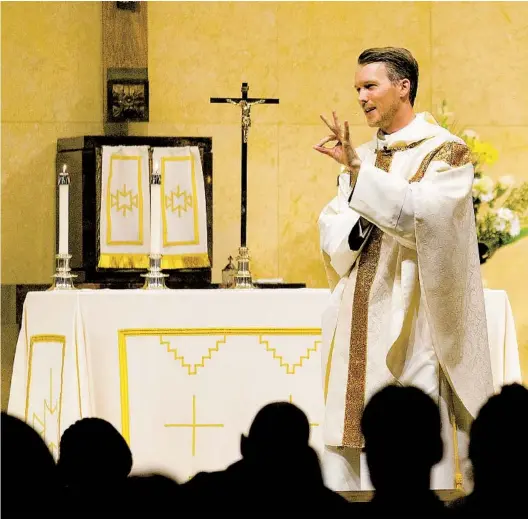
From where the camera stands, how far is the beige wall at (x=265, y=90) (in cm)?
763

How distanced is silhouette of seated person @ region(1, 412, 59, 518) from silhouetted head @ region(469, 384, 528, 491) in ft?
2.37

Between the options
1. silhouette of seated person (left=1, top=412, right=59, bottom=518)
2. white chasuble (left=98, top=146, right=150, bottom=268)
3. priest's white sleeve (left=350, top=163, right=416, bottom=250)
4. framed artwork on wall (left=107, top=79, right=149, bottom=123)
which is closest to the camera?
silhouette of seated person (left=1, top=412, right=59, bottom=518)

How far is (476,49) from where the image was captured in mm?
7812

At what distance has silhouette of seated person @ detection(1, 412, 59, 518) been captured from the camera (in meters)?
1.91

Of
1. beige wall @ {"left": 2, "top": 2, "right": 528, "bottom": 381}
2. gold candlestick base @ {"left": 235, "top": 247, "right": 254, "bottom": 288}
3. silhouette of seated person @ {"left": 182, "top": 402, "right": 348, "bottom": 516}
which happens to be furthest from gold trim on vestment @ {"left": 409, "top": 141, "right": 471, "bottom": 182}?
beige wall @ {"left": 2, "top": 2, "right": 528, "bottom": 381}

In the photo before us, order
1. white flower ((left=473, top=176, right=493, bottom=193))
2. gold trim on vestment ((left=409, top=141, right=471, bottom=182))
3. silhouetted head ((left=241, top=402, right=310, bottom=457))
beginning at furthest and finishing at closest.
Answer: white flower ((left=473, top=176, right=493, bottom=193))
gold trim on vestment ((left=409, top=141, right=471, bottom=182))
silhouetted head ((left=241, top=402, right=310, bottom=457))

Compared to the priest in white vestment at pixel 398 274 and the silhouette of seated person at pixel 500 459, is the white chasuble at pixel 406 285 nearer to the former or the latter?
the priest in white vestment at pixel 398 274

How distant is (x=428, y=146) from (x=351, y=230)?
0.41 metres

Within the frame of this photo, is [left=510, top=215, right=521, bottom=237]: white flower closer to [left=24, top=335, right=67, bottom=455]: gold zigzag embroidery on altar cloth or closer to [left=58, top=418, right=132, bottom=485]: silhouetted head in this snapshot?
[left=24, top=335, right=67, bottom=455]: gold zigzag embroidery on altar cloth

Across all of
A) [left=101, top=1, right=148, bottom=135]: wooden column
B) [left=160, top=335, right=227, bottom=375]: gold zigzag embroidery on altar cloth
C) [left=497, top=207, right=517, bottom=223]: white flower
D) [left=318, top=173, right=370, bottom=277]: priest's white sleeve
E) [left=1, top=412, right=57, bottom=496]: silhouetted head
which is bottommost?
[left=160, top=335, right=227, bottom=375]: gold zigzag embroidery on altar cloth

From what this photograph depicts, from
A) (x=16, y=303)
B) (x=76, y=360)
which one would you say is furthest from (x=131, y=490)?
(x=16, y=303)

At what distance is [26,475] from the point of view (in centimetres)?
195

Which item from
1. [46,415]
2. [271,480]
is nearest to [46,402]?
[46,415]

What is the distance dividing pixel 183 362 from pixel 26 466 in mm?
3426
